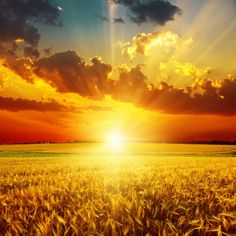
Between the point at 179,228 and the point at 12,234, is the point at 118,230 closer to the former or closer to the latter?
the point at 179,228

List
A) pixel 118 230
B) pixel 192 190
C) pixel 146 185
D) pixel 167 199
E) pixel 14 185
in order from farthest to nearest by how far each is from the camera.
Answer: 1. pixel 14 185
2. pixel 146 185
3. pixel 192 190
4. pixel 167 199
5. pixel 118 230

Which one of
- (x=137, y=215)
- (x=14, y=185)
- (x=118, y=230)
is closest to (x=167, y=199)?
(x=137, y=215)

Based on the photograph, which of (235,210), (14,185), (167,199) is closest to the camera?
(235,210)

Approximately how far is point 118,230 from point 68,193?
2.67 m

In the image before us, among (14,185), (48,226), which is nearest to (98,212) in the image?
(48,226)

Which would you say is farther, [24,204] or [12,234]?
[24,204]

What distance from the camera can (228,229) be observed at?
154 inches

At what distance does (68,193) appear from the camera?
6246 millimetres

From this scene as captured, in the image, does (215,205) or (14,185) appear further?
(14,185)

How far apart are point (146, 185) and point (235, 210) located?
2.68 metres

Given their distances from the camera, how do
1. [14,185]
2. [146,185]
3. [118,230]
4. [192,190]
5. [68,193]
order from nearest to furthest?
1. [118,230]
2. [68,193]
3. [192,190]
4. [146,185]
5. [14,185]

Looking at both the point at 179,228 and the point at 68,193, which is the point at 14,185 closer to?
the point at 68,193

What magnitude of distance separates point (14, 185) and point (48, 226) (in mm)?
5596

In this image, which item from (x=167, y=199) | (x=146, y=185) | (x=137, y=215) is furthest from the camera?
(x=146, y=185)
